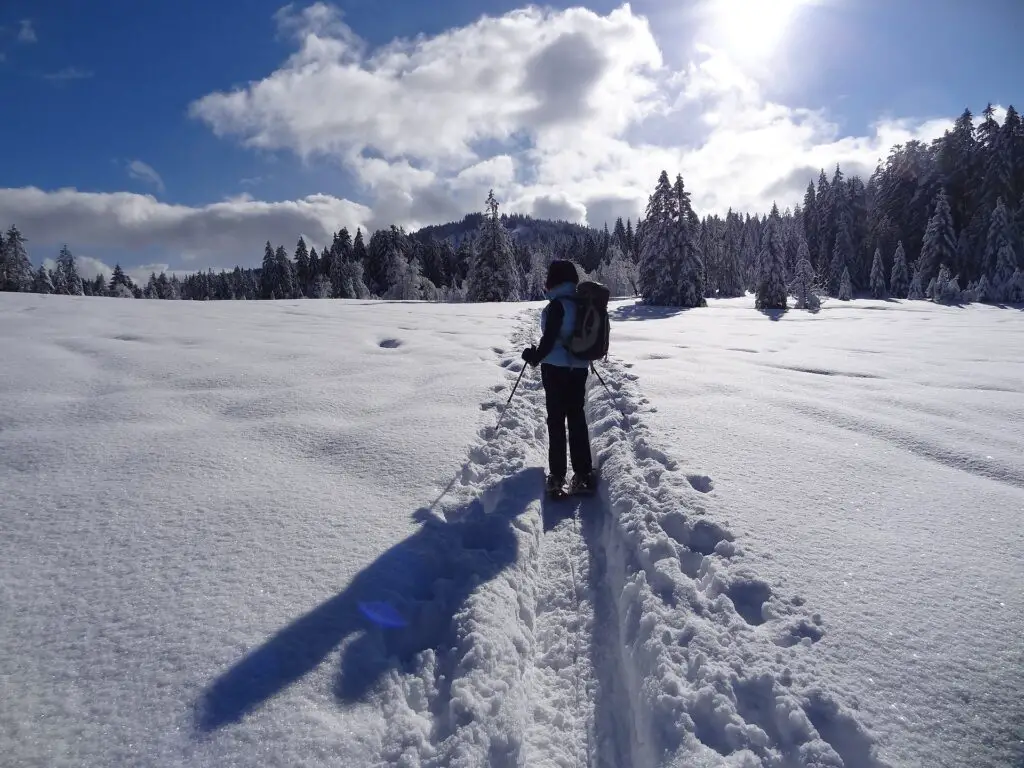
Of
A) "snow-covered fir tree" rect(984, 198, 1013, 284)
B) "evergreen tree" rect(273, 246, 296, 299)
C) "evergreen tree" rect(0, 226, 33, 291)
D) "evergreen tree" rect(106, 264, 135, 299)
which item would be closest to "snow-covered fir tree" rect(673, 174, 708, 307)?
"snow-covered fir tree" rect(984, 198, 1013, 284)

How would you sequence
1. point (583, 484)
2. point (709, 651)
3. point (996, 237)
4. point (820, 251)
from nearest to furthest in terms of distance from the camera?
point (709, 651)
point (583, 484)
point (996, 237)
point (820, 251)

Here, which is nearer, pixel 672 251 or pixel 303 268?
pixel 672 251

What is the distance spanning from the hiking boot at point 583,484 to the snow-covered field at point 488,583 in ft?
0.74

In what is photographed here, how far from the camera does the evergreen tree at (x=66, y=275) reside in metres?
65.8

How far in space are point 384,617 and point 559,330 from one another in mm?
3175

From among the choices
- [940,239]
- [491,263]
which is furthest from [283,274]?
[940,239]

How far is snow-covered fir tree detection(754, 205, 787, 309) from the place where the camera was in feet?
114

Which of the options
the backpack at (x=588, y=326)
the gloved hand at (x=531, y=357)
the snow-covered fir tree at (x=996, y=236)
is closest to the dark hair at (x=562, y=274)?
the backpack at (x=588, y=326)

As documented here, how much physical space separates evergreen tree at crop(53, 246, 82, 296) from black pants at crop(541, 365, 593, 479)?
279 ft

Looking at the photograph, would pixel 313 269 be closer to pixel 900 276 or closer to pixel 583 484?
pixel 900 276

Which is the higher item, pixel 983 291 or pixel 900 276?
pixel 900 276

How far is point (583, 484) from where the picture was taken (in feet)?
17.0

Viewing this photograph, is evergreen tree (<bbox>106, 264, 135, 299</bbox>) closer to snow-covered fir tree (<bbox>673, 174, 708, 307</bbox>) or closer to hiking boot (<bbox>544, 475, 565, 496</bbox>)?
snow-covered fir tree (<bbox>673, 174, 708, 307</bbox>)

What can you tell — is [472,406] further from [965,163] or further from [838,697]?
[965,163]
